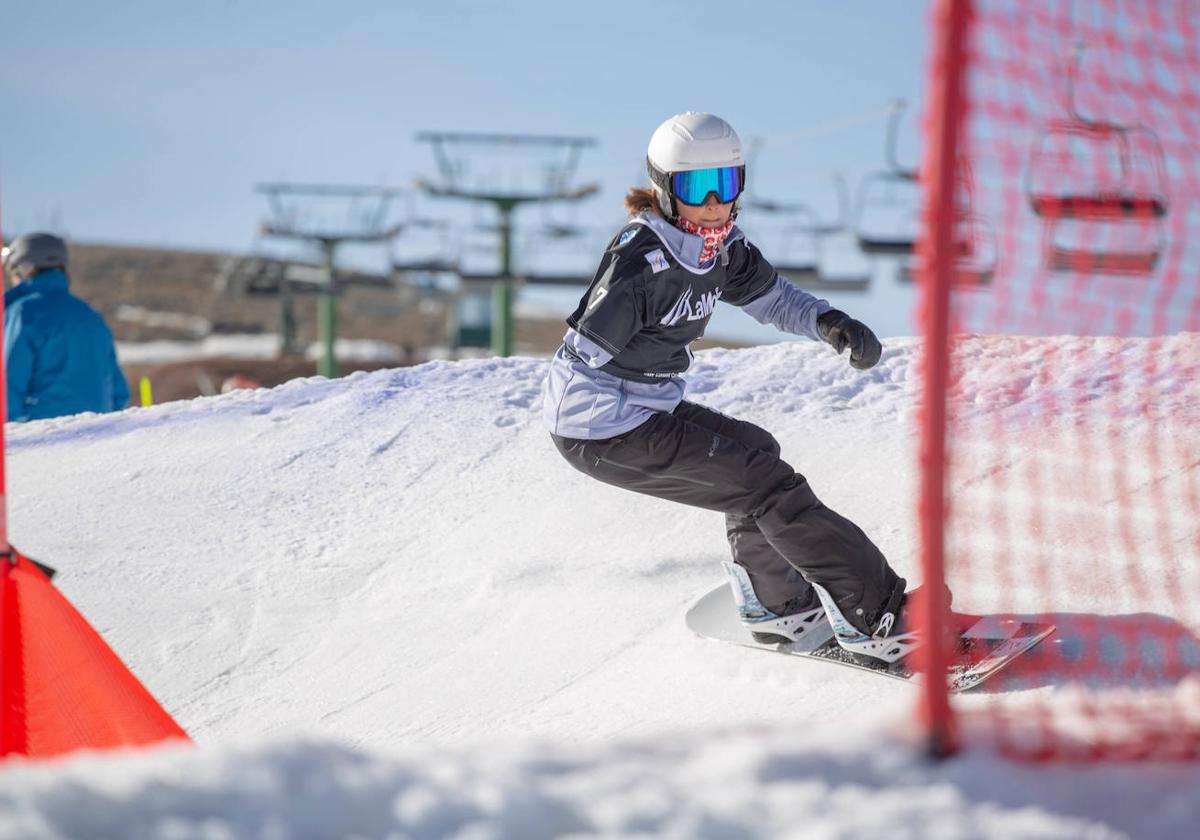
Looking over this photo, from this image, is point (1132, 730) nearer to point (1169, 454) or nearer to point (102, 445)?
point (1169, 454)

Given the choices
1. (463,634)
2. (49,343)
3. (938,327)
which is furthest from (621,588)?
(49,343)

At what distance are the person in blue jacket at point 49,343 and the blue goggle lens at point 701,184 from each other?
167 inches

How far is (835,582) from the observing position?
3576mm

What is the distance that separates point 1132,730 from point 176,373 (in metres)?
31.2

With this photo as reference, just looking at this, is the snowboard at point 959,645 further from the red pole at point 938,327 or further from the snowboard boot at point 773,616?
the red pole at point 938,327

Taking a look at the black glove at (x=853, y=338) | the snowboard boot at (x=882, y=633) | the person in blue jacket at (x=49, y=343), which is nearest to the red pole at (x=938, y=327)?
the snowboard boot at (x=882, y=633)

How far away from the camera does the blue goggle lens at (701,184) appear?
3475 mm

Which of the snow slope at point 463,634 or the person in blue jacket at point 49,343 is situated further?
the person in blue jacket at point 49,343

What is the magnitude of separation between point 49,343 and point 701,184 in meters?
4.59

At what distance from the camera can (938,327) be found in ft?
5.81

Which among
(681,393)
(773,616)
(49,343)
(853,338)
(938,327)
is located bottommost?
(773,616)

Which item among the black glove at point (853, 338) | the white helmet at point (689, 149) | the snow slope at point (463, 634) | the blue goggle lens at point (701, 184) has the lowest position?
the snow slope at point (463, 634)

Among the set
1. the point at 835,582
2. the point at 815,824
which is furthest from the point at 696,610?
the point at 815,824

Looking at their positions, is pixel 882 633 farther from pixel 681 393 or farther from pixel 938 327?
pixel 938 327
